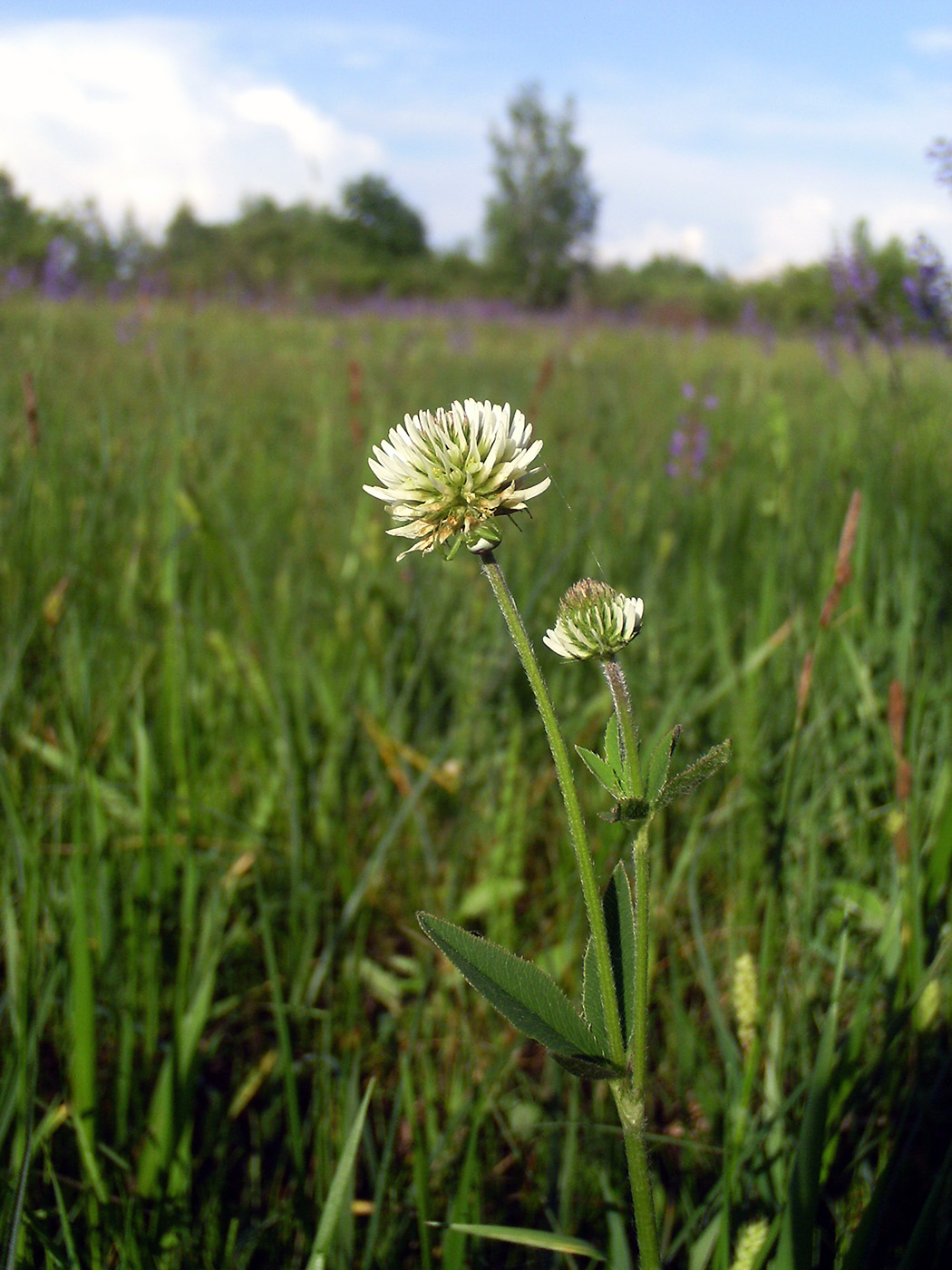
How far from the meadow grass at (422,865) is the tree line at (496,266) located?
44 centimetres

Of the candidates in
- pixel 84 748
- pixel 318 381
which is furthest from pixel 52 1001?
pixel 318 381

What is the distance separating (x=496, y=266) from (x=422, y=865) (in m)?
15.7

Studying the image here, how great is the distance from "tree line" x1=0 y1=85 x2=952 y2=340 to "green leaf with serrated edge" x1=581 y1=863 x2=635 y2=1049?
54.4 inches

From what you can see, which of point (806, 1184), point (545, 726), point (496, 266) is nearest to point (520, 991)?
point (545, 726)

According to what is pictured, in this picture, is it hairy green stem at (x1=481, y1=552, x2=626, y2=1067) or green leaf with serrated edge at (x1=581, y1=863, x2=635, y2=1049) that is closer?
hairy green stem at (x1=481, y1=552, x2=626, y2=1067)

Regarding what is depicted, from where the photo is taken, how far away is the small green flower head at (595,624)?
1.77 feet

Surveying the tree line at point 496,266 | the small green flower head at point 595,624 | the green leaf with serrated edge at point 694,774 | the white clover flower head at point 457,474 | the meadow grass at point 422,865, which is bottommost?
the meadow grass at point 422,865

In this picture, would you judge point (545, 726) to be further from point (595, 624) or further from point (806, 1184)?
point (806, 1184)

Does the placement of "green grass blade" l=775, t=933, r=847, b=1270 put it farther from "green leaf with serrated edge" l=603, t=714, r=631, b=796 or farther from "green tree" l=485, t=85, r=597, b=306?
"green tree" l=485, t=85, r=597, b=306

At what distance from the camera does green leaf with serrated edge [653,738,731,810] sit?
52 cm

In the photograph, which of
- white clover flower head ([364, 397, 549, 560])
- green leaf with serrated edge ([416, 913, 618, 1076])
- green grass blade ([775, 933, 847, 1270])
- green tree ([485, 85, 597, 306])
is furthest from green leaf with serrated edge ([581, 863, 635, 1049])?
green tree ([485, 85, 597, 306])

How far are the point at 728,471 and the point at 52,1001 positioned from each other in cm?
235

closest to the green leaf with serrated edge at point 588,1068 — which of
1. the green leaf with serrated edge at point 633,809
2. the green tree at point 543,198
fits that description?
the green leaf with serrated edge at point 633,809

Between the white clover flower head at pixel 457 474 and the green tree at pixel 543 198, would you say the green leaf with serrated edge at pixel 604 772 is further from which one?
the green tree at pixel 543 198
